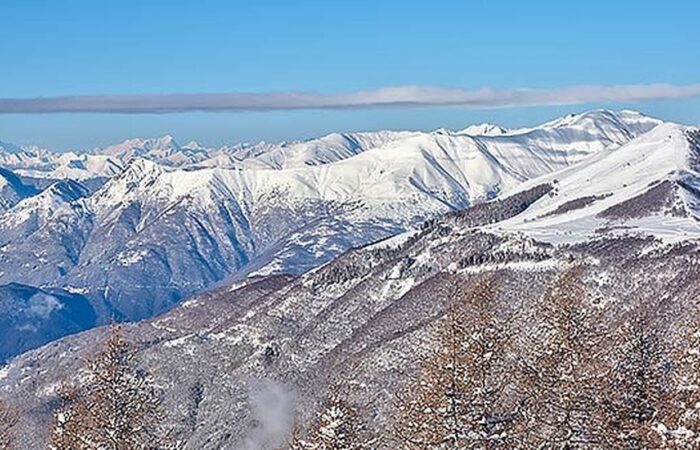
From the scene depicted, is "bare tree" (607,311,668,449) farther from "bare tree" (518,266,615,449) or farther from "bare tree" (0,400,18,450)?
"bare tree" (0,400,18,450)

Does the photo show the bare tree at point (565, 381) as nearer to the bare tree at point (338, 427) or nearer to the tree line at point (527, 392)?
the tree line at point (527, 392)

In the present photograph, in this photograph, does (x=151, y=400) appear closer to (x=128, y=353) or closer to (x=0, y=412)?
(x=128, y=353)

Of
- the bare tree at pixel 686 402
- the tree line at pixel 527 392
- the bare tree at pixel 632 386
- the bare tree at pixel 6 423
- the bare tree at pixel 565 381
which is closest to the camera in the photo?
Answer: the bare tree at pixel 686 402

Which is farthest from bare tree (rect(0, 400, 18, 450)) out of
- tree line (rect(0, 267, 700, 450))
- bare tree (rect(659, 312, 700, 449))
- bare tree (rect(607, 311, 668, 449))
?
bare tree (rect(659, 312, 700, 449))

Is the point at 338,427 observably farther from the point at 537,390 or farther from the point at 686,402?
the point at 686,402

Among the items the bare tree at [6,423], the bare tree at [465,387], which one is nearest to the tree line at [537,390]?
the bare tree at [465,387]

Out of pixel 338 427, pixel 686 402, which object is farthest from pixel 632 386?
pixel 338 427

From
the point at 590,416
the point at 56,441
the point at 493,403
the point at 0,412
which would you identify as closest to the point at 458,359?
the point at 493,403
